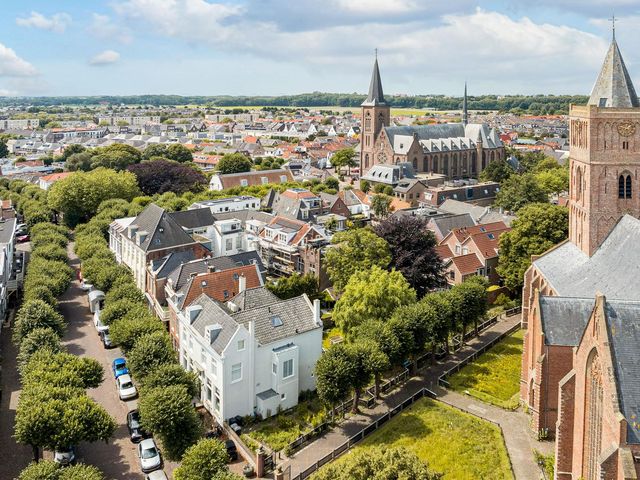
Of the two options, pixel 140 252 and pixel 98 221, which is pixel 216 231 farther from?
pixel 98 221

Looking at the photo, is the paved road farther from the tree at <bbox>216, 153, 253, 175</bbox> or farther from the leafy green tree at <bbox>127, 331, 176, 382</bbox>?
the tree at <bbox>216, 153, 253, 175</bbox>

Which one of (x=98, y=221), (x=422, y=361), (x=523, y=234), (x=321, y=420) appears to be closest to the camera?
(x=321, y=420)

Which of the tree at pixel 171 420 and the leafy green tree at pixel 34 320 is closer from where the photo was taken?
the tree at pixel 171 420

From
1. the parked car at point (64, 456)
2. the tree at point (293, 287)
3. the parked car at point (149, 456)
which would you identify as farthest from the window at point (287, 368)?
the tree at point (293, 287)

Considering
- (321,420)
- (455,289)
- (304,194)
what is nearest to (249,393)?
(321,420)

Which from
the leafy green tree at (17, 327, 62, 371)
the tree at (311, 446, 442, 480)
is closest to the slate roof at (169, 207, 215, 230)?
the leafy green tree at (17, 327, 62, 371)

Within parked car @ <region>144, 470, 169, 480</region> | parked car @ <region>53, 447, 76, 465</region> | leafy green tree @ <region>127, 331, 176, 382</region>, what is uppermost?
leafy green tree @ <region>127, 331, 176, 382</region>

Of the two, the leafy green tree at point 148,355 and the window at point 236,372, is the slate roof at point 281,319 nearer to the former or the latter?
the window at point 236,372
